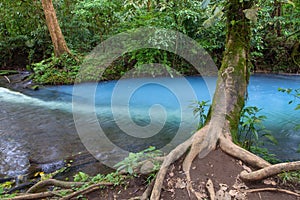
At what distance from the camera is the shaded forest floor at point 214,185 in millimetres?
1864

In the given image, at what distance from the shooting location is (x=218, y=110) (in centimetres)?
256

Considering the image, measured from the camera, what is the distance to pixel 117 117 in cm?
→ 601

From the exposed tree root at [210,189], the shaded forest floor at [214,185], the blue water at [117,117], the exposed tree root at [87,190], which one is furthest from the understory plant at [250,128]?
the exposed tree root at [87,190]

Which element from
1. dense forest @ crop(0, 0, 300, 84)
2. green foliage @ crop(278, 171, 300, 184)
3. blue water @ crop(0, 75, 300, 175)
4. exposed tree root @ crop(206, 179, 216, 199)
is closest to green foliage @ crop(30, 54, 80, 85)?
dense forest @ crop(0, 0, 300, 84)

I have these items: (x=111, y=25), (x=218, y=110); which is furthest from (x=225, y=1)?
(x=111, y=25)

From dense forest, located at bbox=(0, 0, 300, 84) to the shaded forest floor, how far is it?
717cm

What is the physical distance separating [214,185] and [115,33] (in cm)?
1092

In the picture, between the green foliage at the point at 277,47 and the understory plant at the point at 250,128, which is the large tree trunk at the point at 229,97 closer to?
the understory plant at the point at 250,128

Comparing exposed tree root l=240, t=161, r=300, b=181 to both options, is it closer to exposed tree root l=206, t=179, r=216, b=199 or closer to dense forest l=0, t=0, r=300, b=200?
dense forest l=0, t=0, r=300, b=200

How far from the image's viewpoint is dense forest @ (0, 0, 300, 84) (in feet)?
32.4

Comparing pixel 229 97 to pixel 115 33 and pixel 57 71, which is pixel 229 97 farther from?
pixel 115 33

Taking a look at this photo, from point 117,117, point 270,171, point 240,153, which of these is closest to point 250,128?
point 240,153

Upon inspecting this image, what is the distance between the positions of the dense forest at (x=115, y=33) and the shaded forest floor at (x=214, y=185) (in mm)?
7174

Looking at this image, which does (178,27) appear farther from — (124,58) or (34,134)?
(34,134)
